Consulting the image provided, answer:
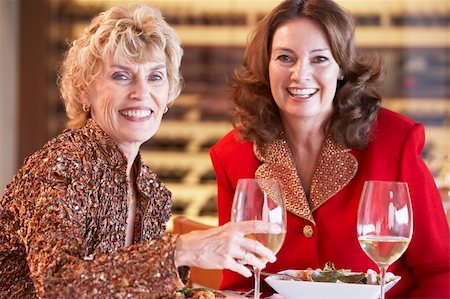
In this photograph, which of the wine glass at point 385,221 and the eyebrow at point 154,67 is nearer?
the wine glass at point 385,221

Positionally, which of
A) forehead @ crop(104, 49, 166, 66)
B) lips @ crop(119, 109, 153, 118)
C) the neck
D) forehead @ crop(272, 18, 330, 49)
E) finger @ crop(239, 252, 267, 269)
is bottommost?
finger @ crop(239, 252, 267, 269)

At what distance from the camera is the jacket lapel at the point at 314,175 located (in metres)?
2.46

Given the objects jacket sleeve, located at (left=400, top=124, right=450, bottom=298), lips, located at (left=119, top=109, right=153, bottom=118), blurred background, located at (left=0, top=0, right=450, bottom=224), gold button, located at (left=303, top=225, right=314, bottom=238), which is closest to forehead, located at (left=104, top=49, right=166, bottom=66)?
lips, located at (left=119, top=109, right=153, bottom=118)

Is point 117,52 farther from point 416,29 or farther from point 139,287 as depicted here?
point 416,29

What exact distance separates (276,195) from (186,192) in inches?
181

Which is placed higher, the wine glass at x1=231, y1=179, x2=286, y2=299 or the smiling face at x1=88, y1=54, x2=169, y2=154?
the smiling face at x1=88, y1=54, x2=169, y2=154

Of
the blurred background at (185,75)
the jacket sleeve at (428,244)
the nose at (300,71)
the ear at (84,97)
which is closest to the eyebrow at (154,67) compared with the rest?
the ear at (84,97)

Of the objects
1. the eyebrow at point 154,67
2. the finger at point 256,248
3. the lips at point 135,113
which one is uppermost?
the eyebrow at point 154,67

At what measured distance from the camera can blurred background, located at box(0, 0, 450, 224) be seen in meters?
6.02

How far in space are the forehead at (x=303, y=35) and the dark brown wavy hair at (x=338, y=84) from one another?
1 centimetres

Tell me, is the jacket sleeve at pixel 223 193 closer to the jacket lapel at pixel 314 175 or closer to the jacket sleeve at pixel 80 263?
the jacket lapel at pixel 314 175

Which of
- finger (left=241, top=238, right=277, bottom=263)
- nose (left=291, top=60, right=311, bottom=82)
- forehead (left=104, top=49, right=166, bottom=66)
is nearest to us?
finger (left=241, top=238, right=277, bottom=263)

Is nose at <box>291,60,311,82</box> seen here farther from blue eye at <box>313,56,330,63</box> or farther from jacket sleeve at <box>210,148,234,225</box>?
jacket sleeve at <box>210,148,234,225</box>

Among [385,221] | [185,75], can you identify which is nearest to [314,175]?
[385,221]
